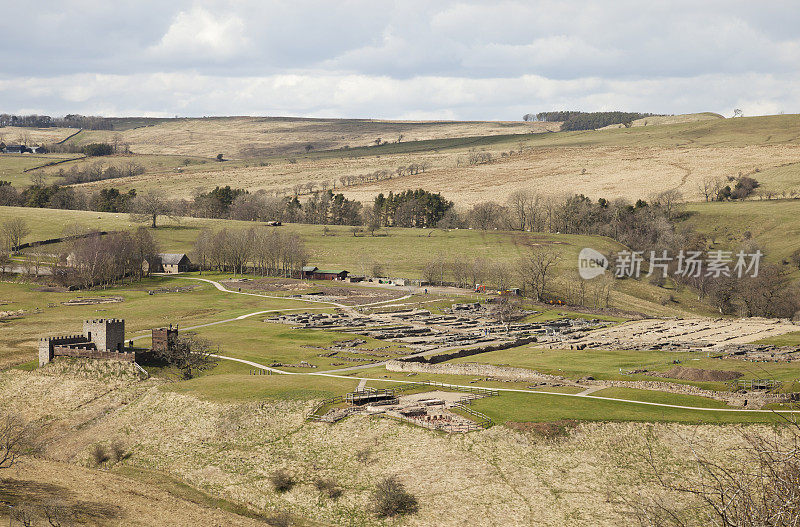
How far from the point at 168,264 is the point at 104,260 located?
23.5 meters

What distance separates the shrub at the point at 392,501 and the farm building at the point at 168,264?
133917mm

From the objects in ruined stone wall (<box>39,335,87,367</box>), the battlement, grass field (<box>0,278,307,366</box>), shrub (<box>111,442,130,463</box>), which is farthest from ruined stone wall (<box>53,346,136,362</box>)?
shrub (<box>111,442,130,463</box>)

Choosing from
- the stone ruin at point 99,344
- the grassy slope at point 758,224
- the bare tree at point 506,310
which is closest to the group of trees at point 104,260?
the stone ruin at point 99,344

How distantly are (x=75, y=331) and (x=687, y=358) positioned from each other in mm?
82524

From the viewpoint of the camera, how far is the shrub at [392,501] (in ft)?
158

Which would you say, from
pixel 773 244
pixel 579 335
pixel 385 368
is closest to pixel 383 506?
pixel 385 368

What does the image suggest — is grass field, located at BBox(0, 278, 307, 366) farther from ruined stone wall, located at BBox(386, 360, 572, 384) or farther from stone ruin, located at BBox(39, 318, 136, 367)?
ruined stone wall, located at BBox(386, 360, 572, 384)

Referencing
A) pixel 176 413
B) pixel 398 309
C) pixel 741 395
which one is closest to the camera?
pixel 741 395

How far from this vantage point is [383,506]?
48.3m

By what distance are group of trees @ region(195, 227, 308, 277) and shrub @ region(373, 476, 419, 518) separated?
126282 mm

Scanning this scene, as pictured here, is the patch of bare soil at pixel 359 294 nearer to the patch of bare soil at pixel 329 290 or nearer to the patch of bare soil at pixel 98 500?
the patch of bare soil at pixel 329 290

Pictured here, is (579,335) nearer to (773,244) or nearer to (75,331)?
(75,331)

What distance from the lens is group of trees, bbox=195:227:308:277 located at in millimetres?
175000

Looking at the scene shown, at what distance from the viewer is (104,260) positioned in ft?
492
